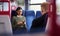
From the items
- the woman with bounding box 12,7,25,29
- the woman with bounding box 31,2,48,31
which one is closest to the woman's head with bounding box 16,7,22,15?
the woman with bounding box 12,7,25,29

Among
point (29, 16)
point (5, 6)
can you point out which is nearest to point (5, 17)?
point (5, 6)

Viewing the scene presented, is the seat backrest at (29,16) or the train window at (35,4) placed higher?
the train window at (35,4)

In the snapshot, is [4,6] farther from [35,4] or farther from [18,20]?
[35,4]

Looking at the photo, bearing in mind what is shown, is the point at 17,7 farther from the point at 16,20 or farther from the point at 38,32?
the point at 38,32

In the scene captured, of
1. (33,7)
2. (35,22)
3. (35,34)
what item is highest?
(33,7)

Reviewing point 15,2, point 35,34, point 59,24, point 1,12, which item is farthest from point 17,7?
point 59,24

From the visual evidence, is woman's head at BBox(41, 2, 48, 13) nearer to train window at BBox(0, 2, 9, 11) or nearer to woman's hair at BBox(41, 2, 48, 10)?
woman's hair at BBox(41, 2, 48, 10)

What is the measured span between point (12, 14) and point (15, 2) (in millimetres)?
112

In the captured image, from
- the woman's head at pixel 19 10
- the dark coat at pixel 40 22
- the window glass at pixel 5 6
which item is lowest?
the dark coat at pixel 40 22

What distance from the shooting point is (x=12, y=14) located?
1340mm

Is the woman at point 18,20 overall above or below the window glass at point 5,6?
below

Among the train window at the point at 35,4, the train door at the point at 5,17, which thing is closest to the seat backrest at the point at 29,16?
the train window at the point at 35,4

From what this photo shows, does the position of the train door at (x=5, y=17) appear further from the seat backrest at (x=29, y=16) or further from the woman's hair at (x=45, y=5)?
the woman's hair at (x=45, y=5)

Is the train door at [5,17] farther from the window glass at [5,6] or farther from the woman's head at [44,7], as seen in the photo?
the woman's head at [44,7]
